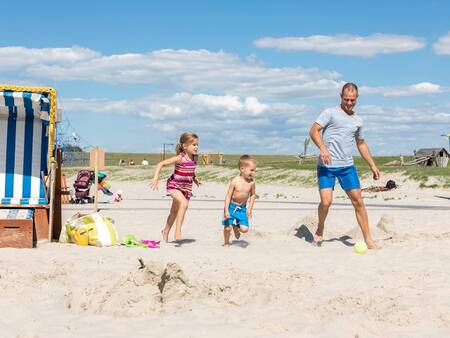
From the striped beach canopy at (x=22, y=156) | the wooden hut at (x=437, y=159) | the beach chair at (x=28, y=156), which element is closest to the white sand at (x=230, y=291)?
the beach chair at (x=28, y=156)

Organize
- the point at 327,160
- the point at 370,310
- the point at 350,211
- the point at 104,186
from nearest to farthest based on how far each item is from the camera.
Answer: the point at 370,310
the point at 327,160
the point at 350,211
the point at 104,186

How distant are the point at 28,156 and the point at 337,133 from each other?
4610mm

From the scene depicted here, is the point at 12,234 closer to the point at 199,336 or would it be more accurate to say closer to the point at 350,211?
the point at 199,336

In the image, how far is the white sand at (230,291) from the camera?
4.85 m

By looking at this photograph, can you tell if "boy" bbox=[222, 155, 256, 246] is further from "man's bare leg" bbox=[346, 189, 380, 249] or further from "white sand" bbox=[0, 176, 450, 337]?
"man's bare leg" bbox=[346, 189, 380, 249]

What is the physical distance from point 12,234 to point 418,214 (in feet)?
28.4

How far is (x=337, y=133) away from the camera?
8.41m

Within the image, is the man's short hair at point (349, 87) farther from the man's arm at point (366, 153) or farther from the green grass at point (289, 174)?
the green grass at point (289, 174)

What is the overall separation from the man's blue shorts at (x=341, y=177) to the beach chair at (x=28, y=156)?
3.63m

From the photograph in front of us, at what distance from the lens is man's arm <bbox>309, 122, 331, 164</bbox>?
8.25 metres

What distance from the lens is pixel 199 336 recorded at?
461 centimetres

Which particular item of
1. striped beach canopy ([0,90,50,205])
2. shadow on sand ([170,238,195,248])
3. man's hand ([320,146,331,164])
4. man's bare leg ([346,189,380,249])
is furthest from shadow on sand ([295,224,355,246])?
striped beach canopy ([0,90,50,205])

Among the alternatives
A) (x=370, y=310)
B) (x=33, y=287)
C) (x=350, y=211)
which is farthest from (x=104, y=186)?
(x=370, y=310)

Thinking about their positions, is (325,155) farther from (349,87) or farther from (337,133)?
(349,87)
